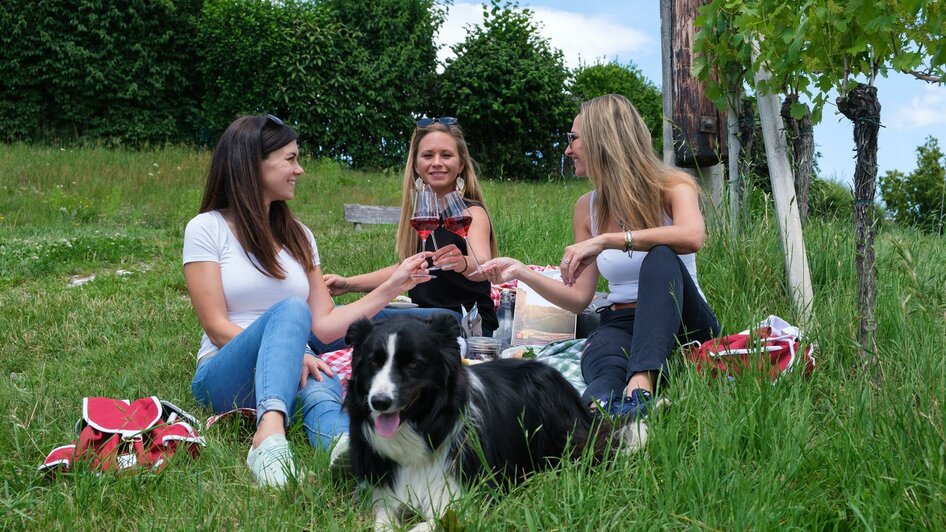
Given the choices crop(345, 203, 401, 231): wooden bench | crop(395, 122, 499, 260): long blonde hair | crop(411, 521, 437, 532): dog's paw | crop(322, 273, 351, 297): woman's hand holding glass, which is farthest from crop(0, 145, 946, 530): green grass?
crop(345, 203, 401, 231): wooden bench

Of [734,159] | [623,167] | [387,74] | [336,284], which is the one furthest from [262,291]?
[387,74]

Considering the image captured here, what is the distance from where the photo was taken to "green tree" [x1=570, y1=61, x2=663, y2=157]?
2107 centimetres

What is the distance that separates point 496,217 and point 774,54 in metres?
4.99

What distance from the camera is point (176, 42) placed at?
1959cm

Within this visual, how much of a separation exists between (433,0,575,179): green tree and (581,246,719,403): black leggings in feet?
48.0

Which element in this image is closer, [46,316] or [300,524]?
[300,524]

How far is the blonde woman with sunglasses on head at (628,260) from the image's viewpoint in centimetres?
345

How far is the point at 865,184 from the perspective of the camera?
10.7ft

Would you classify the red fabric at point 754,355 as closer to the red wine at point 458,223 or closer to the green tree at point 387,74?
the red wine at point 458,223

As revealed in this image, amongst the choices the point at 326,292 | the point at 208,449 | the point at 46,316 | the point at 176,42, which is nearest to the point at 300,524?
the point at 208,449

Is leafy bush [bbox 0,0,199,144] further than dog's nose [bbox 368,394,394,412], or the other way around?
leafy bush [bbox 0,0,199,144]

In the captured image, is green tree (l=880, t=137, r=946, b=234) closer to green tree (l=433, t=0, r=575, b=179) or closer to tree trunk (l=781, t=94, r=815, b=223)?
green tree (l=433, t=0, r=575, b=179)

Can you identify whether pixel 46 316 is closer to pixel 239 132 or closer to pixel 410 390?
pixel 239 132

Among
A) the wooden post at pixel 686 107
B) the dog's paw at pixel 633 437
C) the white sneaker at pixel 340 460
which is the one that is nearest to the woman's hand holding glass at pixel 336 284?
the white sneaker at pixel 340 460
